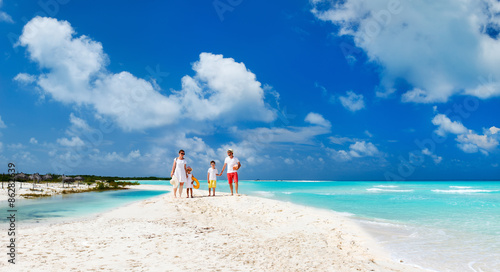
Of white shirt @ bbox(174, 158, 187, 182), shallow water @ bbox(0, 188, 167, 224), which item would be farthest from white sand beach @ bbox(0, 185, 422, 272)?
white shirt @ bbox(174, 158, 187, 182)

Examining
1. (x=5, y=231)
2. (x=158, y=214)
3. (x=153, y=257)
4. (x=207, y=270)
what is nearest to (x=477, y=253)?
(x=207, y=270)

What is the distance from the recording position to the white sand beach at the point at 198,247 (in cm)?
478

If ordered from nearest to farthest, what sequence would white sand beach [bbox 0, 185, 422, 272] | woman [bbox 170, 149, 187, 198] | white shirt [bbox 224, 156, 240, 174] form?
white sand beach [bbox 0, 185, 422, 272] < woman [bbox 170, 149, 187, 198] < white shirt [bbox 224, 156, 240, 174]

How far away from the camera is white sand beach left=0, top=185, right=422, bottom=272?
4.78 meters

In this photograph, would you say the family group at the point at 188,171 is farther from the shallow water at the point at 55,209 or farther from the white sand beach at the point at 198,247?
the white sand beach at the point at 198,247

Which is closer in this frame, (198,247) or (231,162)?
(198,247)

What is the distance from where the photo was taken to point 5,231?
7207 mm

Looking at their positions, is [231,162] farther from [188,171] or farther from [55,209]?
[55,209]

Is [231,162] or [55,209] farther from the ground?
[231,162]

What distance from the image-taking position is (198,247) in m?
5.75

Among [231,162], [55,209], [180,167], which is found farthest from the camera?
[231,162]

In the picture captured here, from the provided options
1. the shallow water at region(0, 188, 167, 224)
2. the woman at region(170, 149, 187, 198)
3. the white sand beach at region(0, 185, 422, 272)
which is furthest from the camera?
the woman at region(170, 149, 187, 198)

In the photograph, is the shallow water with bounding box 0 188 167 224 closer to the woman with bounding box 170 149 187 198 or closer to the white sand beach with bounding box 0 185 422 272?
the white sand beach with bounding box 0 185 422 272

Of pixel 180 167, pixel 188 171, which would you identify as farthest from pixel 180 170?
pixel 188 171
